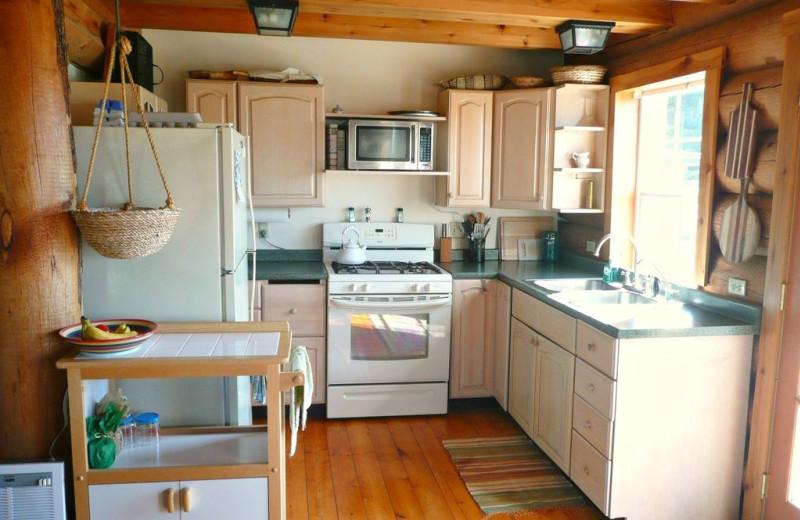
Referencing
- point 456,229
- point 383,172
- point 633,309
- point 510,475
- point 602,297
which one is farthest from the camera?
point 456,229

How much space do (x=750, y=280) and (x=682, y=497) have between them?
0.96 meters

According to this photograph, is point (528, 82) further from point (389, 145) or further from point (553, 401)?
point (553, 401)

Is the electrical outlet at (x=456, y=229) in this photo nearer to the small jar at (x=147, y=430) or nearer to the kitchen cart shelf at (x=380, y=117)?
the kitchen cart shelf at (x=380, y=117)

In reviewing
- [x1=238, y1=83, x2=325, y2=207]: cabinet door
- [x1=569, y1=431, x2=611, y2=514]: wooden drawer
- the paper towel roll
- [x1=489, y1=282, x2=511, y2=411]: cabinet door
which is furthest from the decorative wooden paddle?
the paper towel roll

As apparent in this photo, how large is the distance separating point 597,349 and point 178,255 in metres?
1.73

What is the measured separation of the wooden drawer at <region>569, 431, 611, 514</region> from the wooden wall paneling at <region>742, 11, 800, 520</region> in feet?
2.00

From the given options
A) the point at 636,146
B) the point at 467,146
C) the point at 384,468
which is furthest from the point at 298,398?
the point at 636,146

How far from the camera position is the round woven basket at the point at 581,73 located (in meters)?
3.83

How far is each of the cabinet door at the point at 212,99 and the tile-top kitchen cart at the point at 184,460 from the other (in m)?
1.96

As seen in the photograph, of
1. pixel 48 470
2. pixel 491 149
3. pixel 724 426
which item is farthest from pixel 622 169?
pixel 48 470

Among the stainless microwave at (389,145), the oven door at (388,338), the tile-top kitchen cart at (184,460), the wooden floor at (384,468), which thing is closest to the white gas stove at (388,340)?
the oven door at (388,338)

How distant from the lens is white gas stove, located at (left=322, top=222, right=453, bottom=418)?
3777mm

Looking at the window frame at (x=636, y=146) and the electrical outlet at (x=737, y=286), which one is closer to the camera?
the electrical outlet at (x=737, y=286)

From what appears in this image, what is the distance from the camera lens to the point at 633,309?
3.08 m
